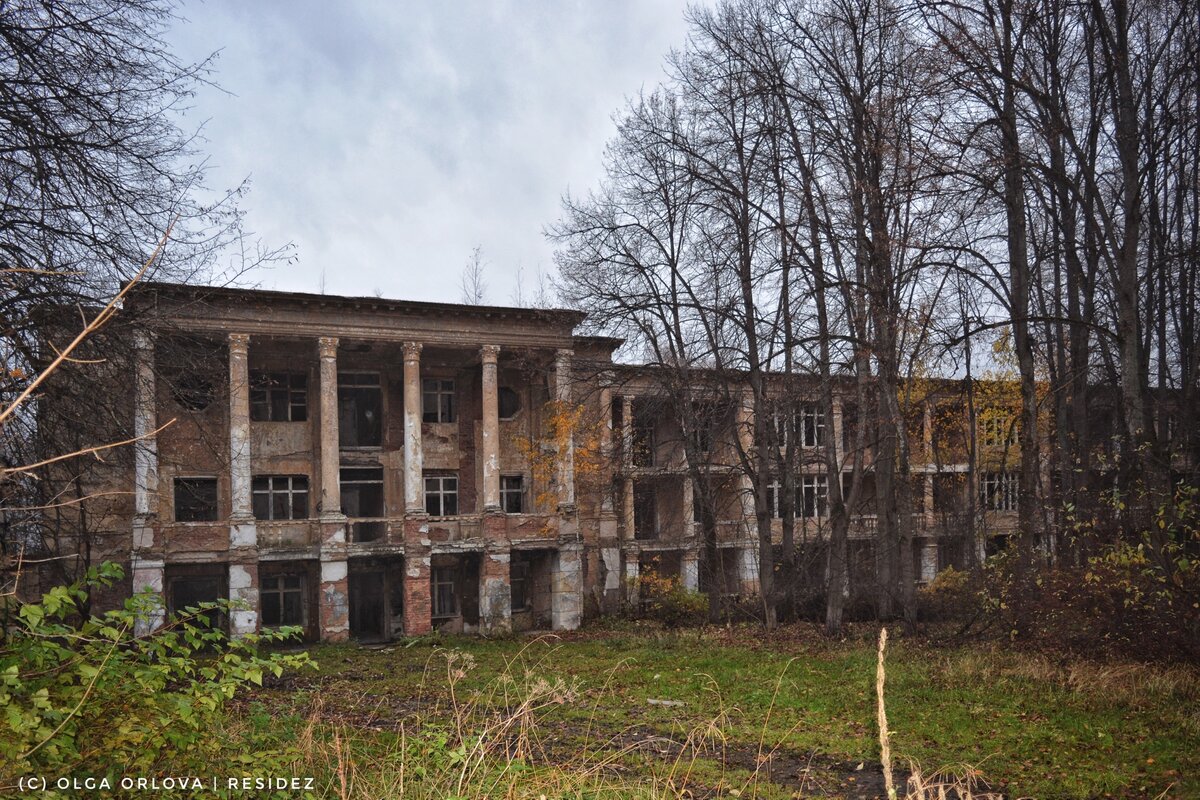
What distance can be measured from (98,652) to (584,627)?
78.2 feet

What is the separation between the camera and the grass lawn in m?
7.74

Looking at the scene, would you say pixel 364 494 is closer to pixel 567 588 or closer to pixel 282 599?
pixel 282 599

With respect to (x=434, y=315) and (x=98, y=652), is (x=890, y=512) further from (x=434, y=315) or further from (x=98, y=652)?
(x=98, y=652)

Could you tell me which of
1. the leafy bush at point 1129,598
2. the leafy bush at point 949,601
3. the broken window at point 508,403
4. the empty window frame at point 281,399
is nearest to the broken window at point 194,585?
the empty window frame at point 281,399

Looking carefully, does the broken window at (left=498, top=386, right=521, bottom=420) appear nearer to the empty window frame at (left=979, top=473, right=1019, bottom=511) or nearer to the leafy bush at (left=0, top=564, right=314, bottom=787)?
the empty window frame at (left=979, top=473, right=1019, bottom=511)

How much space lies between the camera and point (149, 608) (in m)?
5.30

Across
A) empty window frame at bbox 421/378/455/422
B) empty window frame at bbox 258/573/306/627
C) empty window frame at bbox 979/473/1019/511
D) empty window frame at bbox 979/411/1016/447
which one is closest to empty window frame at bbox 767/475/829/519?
empty window frame at bbox 979/473/1019/511

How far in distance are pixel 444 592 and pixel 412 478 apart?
15.6 feet

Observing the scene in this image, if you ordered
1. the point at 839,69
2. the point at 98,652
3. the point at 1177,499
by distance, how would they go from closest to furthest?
the point at 98,652
the point at 1177,499
the point at 839,69

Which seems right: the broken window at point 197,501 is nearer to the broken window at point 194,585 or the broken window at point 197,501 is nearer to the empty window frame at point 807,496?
the broken window at point 194,585

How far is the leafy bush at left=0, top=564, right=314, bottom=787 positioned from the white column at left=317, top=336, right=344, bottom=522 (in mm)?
21131

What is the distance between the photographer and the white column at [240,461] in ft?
79.5

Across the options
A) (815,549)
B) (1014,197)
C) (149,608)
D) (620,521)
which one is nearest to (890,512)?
(815,549)

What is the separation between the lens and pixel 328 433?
2592cm
